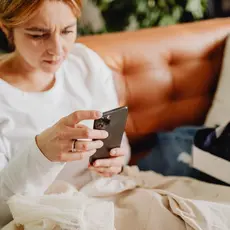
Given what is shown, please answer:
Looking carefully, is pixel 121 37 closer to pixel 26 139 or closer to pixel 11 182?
pixel 26 139

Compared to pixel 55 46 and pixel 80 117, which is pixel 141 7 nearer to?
pixel 55 46

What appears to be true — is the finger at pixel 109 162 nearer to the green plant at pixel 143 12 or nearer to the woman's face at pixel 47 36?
the woman's face at pixel 47 36

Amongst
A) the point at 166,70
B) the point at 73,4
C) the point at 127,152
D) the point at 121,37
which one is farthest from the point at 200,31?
the point at 73,4

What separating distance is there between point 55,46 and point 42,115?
0.67 feet

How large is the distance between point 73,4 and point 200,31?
0.74 meters

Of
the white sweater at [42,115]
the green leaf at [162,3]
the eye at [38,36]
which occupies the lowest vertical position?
the white sweater at [42,115]

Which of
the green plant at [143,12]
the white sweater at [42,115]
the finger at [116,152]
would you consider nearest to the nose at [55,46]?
the white sweater at [42,115]

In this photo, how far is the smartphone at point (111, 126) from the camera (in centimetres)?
92

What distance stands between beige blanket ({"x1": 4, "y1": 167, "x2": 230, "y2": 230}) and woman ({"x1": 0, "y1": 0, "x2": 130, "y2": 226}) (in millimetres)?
53

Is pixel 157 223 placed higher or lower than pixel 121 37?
lower

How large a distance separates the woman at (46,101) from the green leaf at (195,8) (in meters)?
0.85

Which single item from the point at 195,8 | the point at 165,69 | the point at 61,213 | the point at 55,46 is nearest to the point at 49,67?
the point at 55,46

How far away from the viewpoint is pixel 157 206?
3.20 feet

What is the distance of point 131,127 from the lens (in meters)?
1.52
